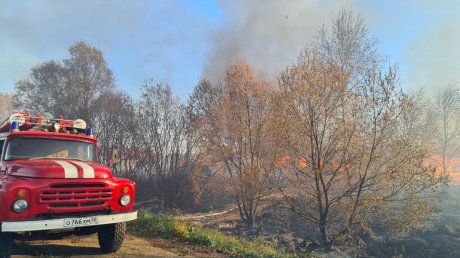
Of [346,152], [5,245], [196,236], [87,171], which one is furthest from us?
[346,152]

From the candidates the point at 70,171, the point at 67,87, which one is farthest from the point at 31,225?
the point at 67,87

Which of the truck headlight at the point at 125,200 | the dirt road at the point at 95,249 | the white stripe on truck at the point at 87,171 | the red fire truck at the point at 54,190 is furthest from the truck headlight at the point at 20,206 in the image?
the truck headlight at the point at 125,200

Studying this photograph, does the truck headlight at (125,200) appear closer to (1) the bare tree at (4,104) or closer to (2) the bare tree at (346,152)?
(2) the bare tree at (346,152)

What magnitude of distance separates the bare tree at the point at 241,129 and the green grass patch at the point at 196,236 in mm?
9038

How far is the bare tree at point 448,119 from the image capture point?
32281 millimetres

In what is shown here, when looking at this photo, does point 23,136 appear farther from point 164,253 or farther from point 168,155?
point 168,155

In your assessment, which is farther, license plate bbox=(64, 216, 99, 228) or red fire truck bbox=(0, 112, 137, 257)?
license plate bbox=(64, 216, 99, 228)

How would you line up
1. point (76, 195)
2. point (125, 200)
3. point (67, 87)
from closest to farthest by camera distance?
1. point (76, 195)
2. point (125, 200)
3. point (67, 87)

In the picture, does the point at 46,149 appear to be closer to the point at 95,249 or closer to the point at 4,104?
the point at 95,249

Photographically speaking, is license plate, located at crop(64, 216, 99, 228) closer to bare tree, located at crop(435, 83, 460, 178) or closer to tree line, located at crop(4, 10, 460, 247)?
tree line, located at crop(4, 10, 460, 247)

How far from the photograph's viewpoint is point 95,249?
6.77 metres

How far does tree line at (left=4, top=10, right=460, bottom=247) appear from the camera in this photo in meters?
13.0

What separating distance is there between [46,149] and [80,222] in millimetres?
1944

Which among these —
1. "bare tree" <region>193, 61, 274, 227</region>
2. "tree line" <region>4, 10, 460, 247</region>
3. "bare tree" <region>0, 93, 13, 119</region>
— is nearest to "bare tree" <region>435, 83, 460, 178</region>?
"tree line" <region>4, 10, 460, 247</region>
